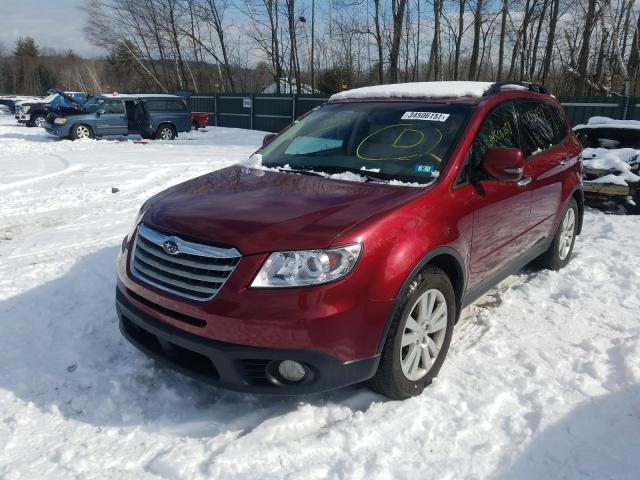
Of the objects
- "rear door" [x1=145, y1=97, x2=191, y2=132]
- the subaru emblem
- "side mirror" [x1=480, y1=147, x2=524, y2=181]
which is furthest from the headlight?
"rear door" [x1=145, y1=97, x2=191, y2=132]

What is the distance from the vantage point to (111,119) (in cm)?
1758

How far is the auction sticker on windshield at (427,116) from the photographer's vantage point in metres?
3.45

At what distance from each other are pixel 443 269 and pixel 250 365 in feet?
4.42

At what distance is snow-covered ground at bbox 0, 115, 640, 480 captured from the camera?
238cm

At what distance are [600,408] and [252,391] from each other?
79.1 inches

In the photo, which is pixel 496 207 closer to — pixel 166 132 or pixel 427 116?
pixel 427 116

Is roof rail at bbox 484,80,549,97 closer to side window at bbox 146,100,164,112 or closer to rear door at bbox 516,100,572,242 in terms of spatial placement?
rear door at bbox 516,100,572,242

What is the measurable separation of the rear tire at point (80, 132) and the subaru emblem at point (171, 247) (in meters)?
16.3

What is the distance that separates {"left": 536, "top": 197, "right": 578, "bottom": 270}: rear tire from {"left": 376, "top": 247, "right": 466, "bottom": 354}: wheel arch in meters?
2.08

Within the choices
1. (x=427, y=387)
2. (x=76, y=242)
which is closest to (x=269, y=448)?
(x=427, y=387)

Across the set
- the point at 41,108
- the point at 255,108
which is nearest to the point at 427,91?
the point at 255,108

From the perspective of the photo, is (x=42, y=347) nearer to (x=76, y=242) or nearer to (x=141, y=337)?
(x=141, y=337)

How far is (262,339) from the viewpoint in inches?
93.0

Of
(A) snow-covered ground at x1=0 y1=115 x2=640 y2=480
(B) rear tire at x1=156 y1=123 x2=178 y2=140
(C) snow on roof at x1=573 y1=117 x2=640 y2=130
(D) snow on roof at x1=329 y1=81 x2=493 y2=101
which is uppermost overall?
(D) snow on roof at x1=329 y1=81 x2=493 y2=101
